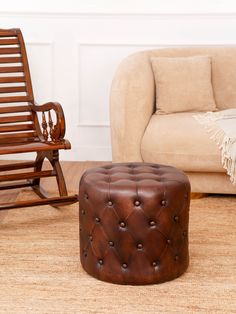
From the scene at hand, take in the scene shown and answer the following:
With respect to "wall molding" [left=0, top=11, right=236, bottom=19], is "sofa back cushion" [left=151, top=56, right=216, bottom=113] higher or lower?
lower

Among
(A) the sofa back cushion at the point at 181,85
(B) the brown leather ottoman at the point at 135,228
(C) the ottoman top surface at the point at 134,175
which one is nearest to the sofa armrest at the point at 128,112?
(A) the sofa back cushion at the point at 181,85

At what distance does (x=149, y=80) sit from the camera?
14.0ft

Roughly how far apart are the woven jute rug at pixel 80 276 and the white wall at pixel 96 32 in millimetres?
1425

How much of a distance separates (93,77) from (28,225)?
1.63 meters

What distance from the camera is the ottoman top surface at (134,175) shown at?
9.61 feet

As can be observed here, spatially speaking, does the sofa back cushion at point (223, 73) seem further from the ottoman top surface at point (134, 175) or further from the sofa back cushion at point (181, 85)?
the ottoman top surface at point (134, 175)

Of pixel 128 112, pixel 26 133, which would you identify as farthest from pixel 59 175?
pixel 128 112

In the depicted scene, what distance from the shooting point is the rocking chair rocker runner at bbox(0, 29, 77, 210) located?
12.1 feet

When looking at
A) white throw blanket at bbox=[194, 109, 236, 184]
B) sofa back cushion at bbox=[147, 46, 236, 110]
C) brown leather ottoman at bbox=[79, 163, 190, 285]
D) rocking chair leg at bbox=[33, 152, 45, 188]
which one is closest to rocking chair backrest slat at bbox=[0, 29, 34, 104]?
rocking chair leg at bbox=[33, 152, 45, 188]

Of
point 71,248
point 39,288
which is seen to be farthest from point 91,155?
point 39,288

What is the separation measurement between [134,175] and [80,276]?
50 centimetres

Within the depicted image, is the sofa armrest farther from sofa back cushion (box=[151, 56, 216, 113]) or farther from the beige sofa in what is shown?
sofa back cushion (box=[151, 56, 216, 113])

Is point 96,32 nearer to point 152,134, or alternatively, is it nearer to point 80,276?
point 152,134

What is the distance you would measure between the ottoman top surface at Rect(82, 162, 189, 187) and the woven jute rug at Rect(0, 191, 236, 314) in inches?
16.3
